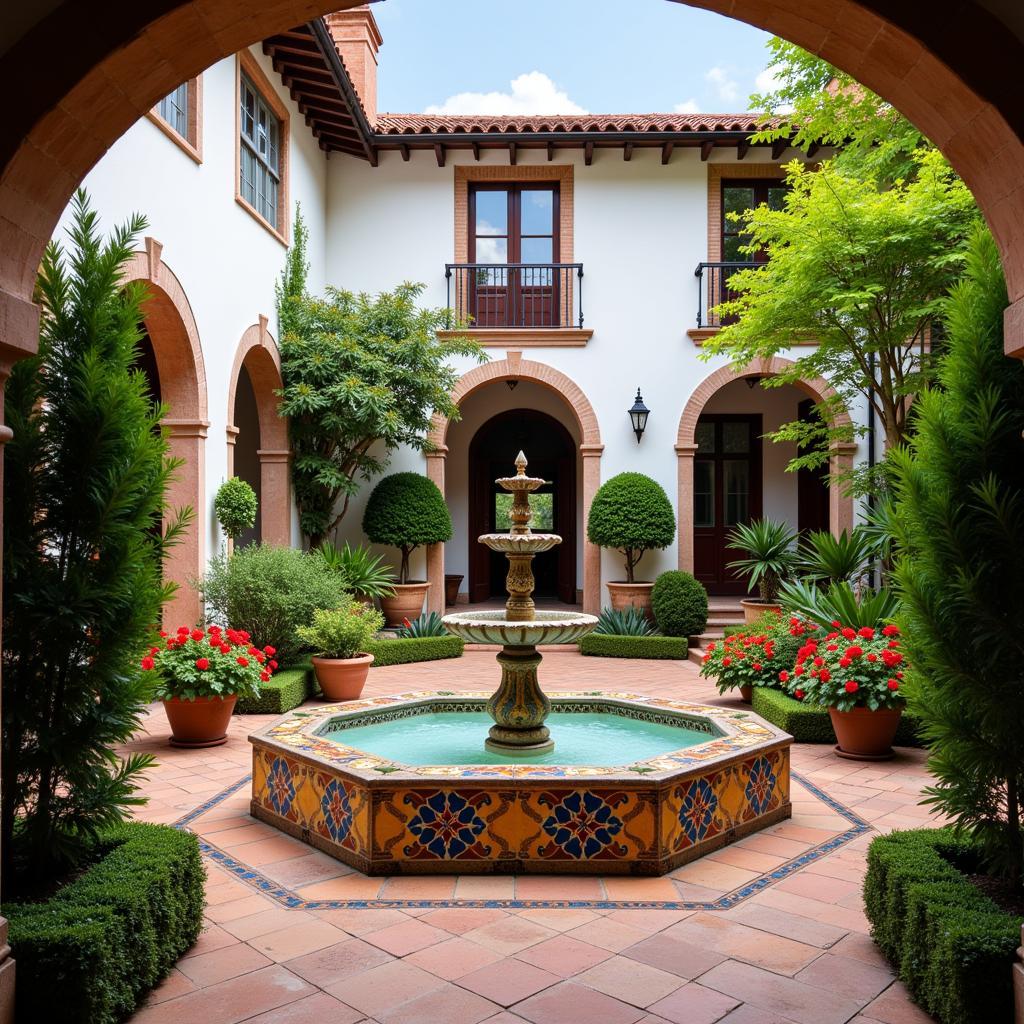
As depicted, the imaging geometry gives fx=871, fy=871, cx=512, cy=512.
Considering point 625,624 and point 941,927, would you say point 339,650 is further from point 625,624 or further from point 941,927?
point 941,927

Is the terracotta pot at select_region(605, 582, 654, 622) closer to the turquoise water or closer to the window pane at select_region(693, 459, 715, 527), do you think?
the window pane at select_region(693, 459, 715, 527)

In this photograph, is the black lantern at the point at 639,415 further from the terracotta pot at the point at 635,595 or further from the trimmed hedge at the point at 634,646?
the trimmed hedge at the point at 634,646

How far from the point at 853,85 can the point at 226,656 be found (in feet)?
26.2

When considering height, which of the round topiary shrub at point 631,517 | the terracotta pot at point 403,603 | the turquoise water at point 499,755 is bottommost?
the turquoise water at point 499,755

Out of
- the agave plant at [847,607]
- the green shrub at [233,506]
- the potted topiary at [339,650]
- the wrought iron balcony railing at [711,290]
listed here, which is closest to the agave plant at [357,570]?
the green shrub at [233,506]

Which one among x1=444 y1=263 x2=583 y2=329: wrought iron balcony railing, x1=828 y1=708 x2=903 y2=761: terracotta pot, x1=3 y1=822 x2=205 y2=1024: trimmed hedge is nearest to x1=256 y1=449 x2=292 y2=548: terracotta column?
x1=444 y1=263 x2=583 y2=329: wrought iron balcony railing

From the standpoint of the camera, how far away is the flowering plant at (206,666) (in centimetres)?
635

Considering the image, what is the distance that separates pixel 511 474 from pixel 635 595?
15.6 ft

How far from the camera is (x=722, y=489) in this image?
15.3m

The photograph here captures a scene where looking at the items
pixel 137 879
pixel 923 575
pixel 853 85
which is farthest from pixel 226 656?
pixel 853 85

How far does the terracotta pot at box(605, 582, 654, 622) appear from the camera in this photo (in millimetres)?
12531

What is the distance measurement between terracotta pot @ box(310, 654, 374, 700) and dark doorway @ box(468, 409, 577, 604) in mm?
7181

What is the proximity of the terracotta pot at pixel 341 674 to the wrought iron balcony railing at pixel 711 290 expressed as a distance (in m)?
7.84

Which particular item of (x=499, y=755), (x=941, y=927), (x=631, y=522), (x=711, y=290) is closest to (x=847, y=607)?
(x=499, y=755)
